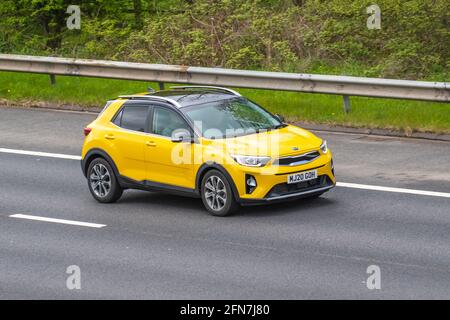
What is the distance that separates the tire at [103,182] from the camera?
16.5m

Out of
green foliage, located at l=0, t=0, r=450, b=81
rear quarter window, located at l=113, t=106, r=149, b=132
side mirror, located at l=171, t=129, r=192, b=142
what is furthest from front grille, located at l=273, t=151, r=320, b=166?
green foliage, located at l=0, t=0, r=450, b=81

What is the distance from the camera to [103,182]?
54.5ft

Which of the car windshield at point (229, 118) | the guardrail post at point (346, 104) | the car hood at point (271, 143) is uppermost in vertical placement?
the guardrail post at point (346, 104)

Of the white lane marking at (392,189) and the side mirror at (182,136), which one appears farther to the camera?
the white lane marking at (392,189)

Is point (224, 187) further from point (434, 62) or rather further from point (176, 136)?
point (434, 62)

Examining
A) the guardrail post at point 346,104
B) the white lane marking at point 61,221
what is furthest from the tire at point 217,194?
the guardrail post at point 346,104

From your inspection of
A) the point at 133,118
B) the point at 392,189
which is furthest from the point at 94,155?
the point at 392,189

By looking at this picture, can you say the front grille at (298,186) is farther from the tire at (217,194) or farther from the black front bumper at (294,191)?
the tire at (217,194)

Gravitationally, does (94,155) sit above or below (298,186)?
above

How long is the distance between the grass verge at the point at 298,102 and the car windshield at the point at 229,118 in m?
4.77

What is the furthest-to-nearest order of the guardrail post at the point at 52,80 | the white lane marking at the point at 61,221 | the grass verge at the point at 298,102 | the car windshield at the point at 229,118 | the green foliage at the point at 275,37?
1. the guardrail post at the point at 52,80
2. the green foliage at the point at 275,37
3. the grass verge at the point at 298,102
4. the car windshield at the point at 229,118
5. the white lane marking at the point at 61,221

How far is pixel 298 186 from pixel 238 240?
1522mm

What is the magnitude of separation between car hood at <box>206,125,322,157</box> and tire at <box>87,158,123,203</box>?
193 cm

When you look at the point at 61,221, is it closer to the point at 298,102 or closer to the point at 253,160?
the point at 253,160
